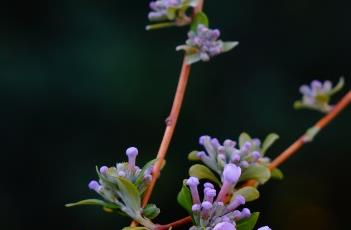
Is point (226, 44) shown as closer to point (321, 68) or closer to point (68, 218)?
point (68, 218)

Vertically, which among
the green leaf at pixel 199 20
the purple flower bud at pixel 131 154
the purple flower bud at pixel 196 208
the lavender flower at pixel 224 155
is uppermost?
the green leaf at pixel 199 20

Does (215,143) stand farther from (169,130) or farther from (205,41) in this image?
(205,41)

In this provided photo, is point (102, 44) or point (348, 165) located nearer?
point (102, 44)

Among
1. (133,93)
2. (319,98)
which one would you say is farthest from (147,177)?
(133,93)

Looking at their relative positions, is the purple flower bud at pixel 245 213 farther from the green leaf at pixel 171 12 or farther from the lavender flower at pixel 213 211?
the green leaf at pixel 171 12

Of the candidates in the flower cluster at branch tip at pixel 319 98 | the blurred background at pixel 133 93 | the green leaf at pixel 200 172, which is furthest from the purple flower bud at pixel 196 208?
the blurred background at pixel 133 93

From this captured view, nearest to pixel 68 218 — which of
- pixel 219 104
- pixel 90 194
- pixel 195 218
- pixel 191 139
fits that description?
pixel 90 194
